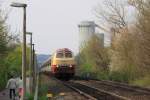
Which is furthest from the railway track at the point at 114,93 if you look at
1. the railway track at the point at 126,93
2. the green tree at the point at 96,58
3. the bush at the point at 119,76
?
the green tree at the point at 96,58

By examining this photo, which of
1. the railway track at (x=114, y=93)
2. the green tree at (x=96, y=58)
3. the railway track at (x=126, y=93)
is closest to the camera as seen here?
the railway track at (x=126, y=93)

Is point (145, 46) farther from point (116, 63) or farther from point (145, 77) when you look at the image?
point (116, 63)

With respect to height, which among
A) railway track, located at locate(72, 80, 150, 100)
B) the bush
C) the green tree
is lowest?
railway track, located at locate(72, 80, 150, 100)

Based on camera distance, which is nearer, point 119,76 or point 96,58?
point 119,76

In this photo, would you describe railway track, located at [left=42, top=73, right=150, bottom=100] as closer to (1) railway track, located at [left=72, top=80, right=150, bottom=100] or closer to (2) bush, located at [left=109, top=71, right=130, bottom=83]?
(1) railway track, located at [left=72, top=80, right=150, bottom=100]

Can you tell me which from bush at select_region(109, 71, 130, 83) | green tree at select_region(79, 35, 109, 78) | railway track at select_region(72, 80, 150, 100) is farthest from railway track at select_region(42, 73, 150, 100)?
green tree at select_region(79, 35, 109, 78)

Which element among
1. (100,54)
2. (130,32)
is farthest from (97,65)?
(130,32)

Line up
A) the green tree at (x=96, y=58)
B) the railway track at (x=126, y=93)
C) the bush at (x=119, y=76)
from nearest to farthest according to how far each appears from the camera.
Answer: the railway track at (x=126, y=93)
the bush at (x=119, y=76)
the green tree at (x=96, y=58)

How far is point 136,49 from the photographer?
52.4 metres

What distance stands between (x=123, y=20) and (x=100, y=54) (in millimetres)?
16214

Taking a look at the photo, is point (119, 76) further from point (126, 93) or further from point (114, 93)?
point (126, 93)

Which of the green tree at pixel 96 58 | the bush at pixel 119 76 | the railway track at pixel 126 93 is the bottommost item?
the railway track at pixel 126 93

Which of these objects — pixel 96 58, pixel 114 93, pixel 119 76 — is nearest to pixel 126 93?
pixel 114 93

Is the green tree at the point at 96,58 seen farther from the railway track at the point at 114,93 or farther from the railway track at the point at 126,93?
the railway track at the point at 126,93
